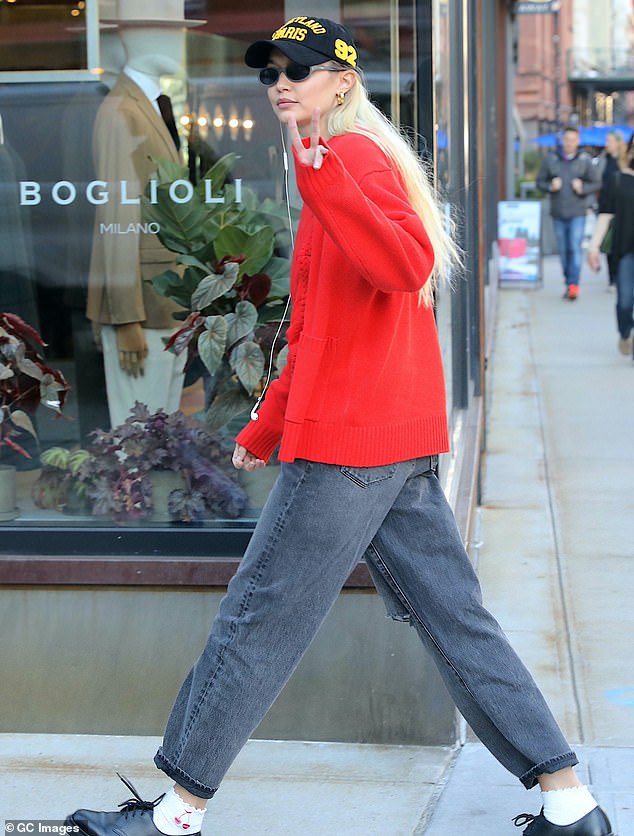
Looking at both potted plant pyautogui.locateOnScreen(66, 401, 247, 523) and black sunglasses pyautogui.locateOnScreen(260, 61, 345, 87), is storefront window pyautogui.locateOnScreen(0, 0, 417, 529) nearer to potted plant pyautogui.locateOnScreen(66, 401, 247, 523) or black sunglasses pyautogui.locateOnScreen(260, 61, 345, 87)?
potted plant pyautogui.locateOnScreen(66, 401, 247, 523)

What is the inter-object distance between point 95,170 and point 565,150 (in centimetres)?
1285

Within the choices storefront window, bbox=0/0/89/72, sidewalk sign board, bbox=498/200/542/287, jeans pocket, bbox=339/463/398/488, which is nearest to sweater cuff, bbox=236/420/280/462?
jeans pocket, bbox=339/463/398/488

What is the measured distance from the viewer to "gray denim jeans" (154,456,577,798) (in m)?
2.77

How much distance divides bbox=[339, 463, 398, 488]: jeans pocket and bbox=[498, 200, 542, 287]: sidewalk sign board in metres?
13.6

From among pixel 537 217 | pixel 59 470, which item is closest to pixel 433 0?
pixel 59 470

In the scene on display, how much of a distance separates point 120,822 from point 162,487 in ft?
4.28

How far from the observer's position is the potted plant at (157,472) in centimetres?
397

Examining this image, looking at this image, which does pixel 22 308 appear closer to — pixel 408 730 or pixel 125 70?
pixel 125 70

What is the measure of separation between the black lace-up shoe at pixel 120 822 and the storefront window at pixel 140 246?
3.68ft

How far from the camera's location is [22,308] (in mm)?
4141

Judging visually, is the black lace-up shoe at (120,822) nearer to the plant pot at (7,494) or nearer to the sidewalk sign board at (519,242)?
the plant pot at (7,494)

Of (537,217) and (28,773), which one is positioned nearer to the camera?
(28,773)

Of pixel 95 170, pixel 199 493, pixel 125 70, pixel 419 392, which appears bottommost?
pixel 199 493

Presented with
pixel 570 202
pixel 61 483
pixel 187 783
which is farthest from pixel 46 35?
pixel 570 202
